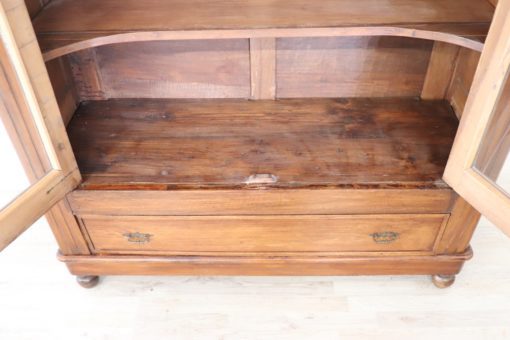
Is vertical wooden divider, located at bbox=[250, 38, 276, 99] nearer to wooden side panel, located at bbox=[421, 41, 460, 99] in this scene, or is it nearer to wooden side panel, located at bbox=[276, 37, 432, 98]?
wooden side panel, located at bbox=[276, 37, 432, 98]

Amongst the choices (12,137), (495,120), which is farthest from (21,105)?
(495,120)

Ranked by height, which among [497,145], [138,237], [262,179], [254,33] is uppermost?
[254,33]

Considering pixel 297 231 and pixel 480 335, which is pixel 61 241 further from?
pixel 480 335

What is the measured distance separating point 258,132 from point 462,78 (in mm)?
660

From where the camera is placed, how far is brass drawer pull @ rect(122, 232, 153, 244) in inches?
53.5

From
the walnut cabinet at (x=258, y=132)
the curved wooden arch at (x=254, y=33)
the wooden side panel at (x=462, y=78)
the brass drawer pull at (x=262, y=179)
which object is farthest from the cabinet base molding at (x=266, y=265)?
the curved wooden arch at (x=254, y=33)

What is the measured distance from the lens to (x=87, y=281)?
150 cm

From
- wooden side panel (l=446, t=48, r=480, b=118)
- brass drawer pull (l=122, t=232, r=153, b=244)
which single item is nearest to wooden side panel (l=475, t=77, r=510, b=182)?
wooden side panel (l=446, t=48, r=480, b=118)

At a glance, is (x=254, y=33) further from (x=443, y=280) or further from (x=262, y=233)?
(x=443, y=280)

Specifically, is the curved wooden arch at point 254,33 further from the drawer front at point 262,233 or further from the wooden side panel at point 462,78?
the drawer front at point 262,233

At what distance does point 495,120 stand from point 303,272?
0.72 m

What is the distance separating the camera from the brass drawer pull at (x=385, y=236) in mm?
1338

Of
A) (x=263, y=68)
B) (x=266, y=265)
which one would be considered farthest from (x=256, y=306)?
(x=263, y=68)

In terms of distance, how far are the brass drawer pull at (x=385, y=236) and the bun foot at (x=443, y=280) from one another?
0.85 ft
